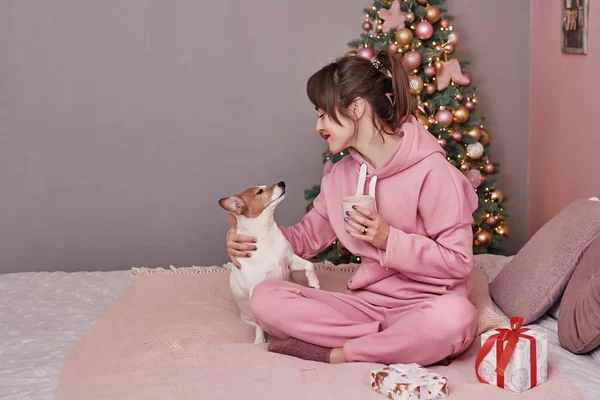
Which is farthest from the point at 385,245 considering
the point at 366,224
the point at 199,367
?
the point at 199,367

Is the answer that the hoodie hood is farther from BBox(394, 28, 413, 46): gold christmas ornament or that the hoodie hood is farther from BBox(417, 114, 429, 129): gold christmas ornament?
BBox(394, 28, 413, 46): gold christmas ornament

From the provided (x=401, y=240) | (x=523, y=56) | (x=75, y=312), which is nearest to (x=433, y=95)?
(x=523, y=56)

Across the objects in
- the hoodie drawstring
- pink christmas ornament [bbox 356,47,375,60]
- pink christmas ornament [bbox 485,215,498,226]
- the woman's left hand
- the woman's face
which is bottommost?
pink christmas ornament [bbox 485,215,498,226]

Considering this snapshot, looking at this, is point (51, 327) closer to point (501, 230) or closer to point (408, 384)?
point (408, 384)

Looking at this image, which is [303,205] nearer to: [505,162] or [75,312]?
[505,162]

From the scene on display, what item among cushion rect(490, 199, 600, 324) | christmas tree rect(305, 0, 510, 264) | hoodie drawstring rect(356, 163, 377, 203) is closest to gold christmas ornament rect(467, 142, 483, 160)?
christmas tree rect(305, 0, 510, 264)

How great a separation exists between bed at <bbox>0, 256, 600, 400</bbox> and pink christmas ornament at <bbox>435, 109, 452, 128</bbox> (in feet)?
1.77

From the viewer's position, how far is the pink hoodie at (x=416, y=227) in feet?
6.26

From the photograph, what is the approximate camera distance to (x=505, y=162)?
338 centimetres

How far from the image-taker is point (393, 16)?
2.81m

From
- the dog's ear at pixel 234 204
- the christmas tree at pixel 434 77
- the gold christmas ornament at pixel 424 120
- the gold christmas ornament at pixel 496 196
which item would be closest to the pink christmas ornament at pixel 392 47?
the christmas tree at pixel 434 77

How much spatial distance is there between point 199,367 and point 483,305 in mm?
860

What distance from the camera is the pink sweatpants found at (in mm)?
1798

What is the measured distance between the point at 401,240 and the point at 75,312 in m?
1.11
